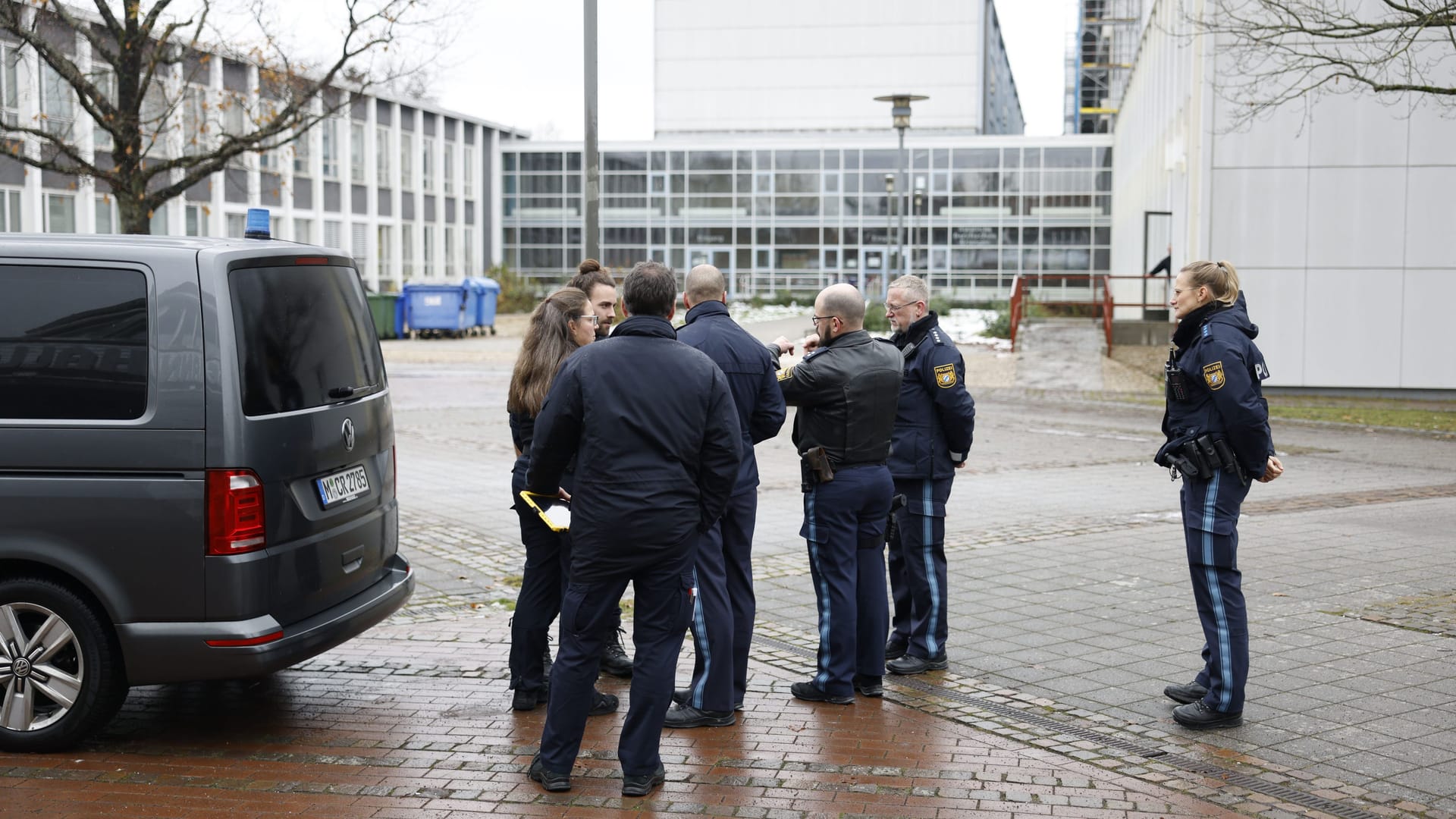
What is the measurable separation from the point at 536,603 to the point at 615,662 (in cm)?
70

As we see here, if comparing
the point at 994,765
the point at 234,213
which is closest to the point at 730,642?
the point at 994,765

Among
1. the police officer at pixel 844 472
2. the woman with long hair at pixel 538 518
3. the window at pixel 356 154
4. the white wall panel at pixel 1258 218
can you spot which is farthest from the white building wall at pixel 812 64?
the woman with long hair at pixel 538 518

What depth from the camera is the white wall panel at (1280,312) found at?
2344cm

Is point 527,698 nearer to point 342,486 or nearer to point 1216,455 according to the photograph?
point 342,486

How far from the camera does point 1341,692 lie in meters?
5.98

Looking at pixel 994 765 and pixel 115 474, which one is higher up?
pixel 115 474

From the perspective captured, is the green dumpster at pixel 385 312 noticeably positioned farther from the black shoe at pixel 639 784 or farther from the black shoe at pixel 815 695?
the black shoe at pixel 639 784

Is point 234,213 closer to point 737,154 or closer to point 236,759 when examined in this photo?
point 737,154

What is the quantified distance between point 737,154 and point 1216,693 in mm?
53678

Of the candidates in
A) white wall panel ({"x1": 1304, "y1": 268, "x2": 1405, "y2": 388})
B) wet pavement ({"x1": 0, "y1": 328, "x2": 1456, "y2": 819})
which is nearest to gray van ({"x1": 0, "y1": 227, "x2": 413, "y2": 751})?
wet pavement ({"x1": 0, "y1": 328, "x2": 1456, "y2": 819})

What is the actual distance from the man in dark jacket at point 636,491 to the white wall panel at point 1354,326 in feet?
69.3

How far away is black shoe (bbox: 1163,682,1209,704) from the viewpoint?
19.0 ft

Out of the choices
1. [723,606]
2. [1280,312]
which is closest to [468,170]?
[1280,312]

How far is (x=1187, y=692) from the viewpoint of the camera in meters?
5.80
